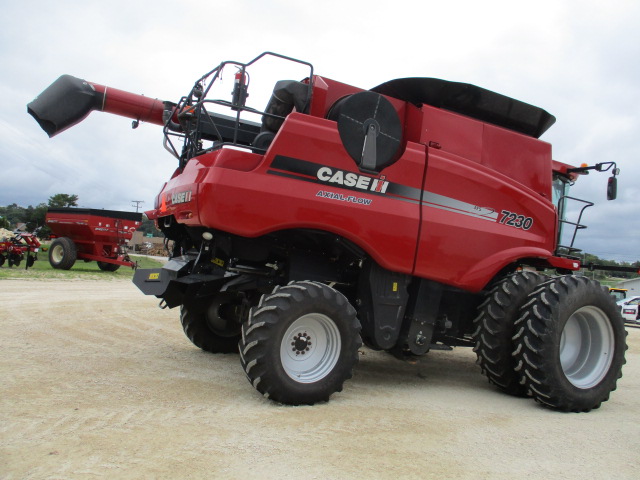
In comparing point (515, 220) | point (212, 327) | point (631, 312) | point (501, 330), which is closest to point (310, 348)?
point (501, 330)

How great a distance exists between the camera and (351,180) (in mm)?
4703

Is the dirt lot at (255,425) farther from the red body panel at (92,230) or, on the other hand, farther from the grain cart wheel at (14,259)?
the grain cart wheel at (14,259)

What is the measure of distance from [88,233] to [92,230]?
29cm

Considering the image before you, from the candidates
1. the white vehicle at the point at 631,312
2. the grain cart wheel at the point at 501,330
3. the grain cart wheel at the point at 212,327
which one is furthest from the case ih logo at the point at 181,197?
the white vehicle at the point at 631,312

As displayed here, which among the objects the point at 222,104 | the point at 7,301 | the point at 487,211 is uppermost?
the point at 222,104

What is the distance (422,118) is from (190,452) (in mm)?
3732

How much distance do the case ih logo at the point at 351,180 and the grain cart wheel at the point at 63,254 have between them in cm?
1614

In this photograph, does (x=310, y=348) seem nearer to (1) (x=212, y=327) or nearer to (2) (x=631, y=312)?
(1) (x=212, y=327)

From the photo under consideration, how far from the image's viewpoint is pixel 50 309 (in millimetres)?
8961

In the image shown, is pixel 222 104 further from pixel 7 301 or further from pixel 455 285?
pixel 7 301

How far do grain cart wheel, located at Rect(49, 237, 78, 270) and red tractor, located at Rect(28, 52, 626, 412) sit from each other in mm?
13461

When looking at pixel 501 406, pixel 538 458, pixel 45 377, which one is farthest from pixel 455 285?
pixel 45 377

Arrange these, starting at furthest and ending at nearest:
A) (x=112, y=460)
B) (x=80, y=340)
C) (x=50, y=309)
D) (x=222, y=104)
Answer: (x=50, y=309) < (x=80, y=340) < (x=222, y=104) < (x=112, y=460)

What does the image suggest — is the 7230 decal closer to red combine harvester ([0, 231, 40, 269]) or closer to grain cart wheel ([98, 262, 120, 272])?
red combine harvester ([0, 231, 40, 269])
